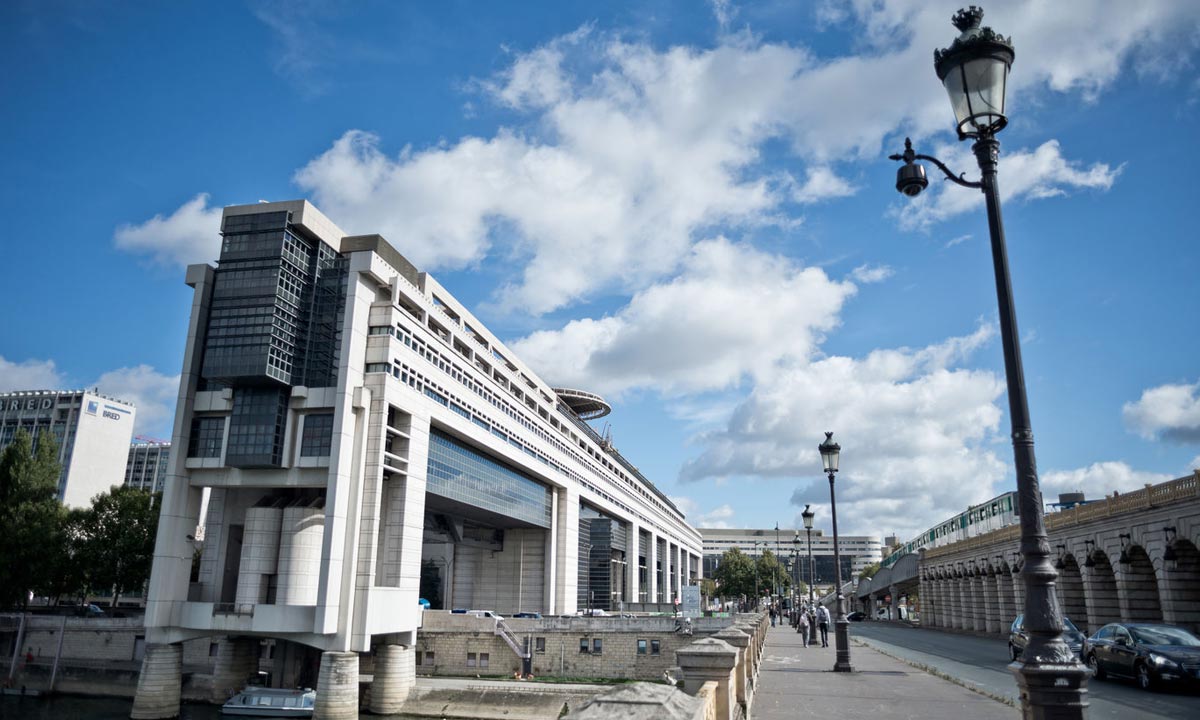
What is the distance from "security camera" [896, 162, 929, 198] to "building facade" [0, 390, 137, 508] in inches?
5353

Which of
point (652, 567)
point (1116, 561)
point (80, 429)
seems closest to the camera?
point (1116, 561)

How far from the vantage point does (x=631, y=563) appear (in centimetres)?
9888

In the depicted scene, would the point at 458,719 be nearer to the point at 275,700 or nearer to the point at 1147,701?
the point at 275,700

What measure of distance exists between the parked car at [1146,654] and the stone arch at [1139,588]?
50.0 ft

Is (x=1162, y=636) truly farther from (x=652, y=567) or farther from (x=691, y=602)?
(x=652, y=567)

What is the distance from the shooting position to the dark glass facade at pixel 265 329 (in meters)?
40.1

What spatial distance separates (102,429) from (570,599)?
94.4 m

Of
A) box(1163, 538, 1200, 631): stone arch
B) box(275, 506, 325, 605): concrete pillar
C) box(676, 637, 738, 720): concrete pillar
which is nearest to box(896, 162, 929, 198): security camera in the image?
box(676, 637, 738, 720): concrete pillar

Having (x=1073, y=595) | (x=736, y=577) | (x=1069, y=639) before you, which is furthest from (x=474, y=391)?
(x=736, y=577)

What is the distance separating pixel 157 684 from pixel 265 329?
19.0 metres

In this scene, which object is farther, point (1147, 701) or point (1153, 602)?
point (1153, 602)

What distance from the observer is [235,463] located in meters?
40.1

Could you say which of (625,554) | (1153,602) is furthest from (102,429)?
(1153,602)

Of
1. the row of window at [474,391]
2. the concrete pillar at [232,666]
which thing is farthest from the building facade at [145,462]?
the concrete pillar at [232,666]
